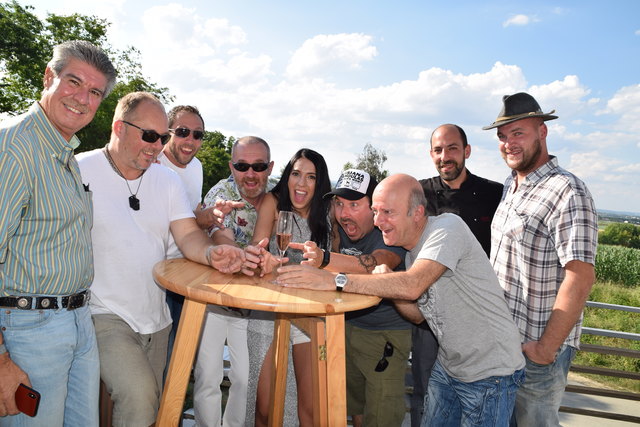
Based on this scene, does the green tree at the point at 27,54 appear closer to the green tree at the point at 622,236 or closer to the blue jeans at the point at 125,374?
the blue jeans at the point at 125,374

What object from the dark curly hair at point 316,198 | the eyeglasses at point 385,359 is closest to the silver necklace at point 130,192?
the dark curly hair at point 316,198

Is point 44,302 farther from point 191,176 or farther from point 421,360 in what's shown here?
point 421,360

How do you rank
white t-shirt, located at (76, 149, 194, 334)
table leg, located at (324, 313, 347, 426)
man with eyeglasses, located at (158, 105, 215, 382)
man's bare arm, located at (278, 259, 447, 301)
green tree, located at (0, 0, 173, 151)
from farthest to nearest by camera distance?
1. green tree, located at (0, 0, 173, 151)
2. man with eyeglasses, located at (158, 105, 215, 382)
3. white t-shirt, located at (76, 149, 194, 334)
4. man's bare arm, located at (278, 259, 447, 301)
5. table leg, located at (324, 313, 347, 426)

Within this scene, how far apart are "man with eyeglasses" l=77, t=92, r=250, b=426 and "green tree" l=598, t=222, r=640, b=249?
81.0 m

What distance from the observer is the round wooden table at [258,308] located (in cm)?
222

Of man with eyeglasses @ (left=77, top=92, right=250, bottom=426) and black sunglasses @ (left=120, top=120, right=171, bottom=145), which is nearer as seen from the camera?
man with eyeglasses @ (left=77, top=92, right=250, bottom=426)

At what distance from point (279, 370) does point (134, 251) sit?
1.42 metres

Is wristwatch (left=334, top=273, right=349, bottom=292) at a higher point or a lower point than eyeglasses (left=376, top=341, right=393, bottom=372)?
higher

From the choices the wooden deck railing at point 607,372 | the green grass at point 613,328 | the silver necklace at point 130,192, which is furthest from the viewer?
the green grass at point 613,328

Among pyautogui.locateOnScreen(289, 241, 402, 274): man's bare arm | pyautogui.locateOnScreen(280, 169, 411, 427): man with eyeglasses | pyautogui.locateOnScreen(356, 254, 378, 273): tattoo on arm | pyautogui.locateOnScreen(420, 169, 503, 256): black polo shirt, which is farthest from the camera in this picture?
pyautogui.locateOnScreen(420, 169, 503, 256): black polo shirt

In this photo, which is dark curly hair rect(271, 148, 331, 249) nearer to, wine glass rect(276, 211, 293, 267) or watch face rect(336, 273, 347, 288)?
wine glass rect(276, 211, 293, 267)

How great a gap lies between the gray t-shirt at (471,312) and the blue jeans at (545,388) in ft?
0.84

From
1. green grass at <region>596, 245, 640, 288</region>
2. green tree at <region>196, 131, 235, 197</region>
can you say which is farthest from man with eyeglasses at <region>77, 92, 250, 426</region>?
green tree at <region>196, 131, 235, 197</region>

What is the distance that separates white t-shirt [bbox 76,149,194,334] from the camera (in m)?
2.79
